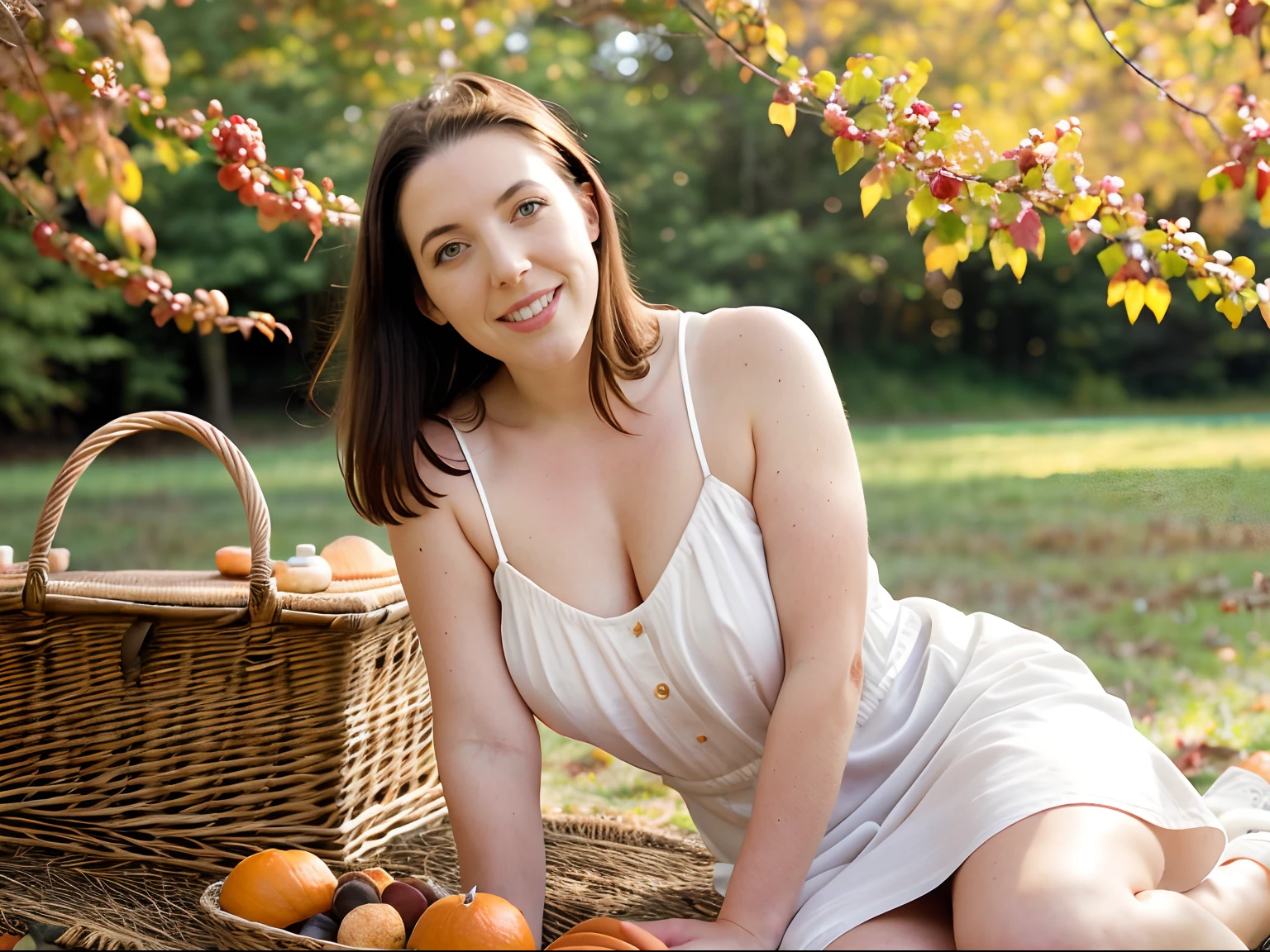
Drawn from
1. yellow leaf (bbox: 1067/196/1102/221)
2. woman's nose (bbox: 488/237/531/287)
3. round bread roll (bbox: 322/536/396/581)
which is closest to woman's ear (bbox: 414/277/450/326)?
woman's nose (bbox: 488/237/531/287)

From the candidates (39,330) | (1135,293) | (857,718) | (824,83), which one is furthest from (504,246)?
(39,330)

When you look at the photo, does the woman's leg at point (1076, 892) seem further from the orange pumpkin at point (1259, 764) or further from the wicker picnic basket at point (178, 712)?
the wicker picnic basket at point (178, 712)

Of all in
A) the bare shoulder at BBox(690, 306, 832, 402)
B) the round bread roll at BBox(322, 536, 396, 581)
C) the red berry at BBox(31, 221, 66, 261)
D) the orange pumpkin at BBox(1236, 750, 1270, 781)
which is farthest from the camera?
the red berry at BBox(31, 221, 66, 261)

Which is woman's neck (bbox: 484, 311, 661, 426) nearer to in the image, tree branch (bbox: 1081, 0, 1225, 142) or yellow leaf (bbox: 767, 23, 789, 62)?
yellow leaf (bbox: 767, 23, 789, 62)

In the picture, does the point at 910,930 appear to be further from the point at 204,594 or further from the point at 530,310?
the point at 204,594

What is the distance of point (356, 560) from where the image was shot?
2475 mm

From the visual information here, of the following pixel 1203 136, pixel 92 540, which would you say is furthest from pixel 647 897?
pixel 92 540

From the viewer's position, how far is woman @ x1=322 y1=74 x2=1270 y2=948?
1.64 meters

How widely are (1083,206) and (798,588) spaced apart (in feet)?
2.64

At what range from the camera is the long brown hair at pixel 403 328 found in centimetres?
180

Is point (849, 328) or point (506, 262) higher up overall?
point (506, 262)

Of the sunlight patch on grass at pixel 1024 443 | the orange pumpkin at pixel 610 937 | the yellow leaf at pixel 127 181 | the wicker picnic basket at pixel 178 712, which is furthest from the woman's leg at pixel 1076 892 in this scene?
the sunlight patch on grass at pixel 1024 443

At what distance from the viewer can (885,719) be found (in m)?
1.88

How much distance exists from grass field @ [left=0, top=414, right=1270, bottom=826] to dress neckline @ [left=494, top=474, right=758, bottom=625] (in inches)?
42.3
